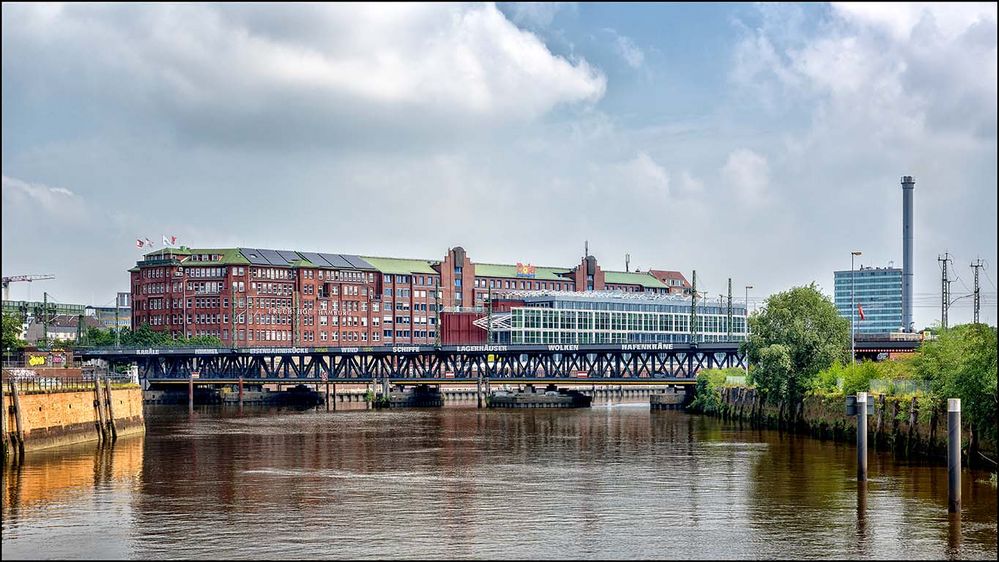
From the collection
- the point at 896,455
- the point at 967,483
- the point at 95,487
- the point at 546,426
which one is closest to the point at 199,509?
the point at 95,487

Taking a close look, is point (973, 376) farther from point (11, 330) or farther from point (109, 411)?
point (11, 330)

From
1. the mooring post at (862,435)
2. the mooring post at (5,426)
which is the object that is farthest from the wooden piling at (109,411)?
the mooring post at (862,435)

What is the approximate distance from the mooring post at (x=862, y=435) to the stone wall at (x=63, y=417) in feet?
162

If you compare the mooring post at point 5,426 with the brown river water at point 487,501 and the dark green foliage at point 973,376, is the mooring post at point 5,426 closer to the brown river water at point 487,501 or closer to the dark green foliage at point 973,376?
the brown river water at point 487,501

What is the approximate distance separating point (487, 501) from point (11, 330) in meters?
68.2

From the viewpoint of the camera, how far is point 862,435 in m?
64.6

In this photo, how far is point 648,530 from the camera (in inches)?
2071

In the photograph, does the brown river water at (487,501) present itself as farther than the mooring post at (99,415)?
No

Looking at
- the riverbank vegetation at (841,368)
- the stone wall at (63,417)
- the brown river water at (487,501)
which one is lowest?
the brown river water at (487,501)

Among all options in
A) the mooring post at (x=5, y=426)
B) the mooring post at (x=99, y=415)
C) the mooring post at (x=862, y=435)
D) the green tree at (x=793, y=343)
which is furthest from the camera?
the green tree at (x=793, y=343)

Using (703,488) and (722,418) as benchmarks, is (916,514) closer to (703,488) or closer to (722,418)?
(703,488)

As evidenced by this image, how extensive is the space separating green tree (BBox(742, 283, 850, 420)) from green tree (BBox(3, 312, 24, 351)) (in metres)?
63.3

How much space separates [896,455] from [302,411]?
336 ft

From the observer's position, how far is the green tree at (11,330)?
111213 millimetres
